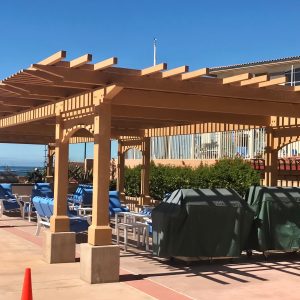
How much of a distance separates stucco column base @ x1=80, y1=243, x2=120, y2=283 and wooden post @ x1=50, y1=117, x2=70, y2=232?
63.8 inches

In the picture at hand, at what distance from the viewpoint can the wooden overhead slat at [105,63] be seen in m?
7.44

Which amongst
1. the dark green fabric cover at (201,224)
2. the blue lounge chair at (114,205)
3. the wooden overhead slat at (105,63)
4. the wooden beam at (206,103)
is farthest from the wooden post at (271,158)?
the wooden overhead slat at (105,63)

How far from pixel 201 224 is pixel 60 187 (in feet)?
8.71

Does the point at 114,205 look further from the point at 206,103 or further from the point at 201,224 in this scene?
the point at 206,103

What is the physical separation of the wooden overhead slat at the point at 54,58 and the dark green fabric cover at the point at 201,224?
11.4 feet

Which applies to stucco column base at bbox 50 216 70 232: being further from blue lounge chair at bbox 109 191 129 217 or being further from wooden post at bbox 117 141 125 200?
wooden post at bbox 117 141 125 200

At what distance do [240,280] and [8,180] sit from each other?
82.6 feet

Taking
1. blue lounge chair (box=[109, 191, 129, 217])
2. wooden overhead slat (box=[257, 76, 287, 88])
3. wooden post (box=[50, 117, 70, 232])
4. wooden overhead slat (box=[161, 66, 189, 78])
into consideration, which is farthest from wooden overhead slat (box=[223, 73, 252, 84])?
blue lounge chair (box=[109, 191, 129, 217])

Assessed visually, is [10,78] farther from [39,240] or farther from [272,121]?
[272,121]

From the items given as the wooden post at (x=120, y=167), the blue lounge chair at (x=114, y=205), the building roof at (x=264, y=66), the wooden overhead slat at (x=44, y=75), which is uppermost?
the building roof at (x=264, y=66)

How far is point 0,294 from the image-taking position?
7406 millimetres

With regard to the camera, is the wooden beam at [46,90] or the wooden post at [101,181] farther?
the wooden beam at [46,90]

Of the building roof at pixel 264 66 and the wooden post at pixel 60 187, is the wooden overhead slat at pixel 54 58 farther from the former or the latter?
the building roof at pixel 264 66

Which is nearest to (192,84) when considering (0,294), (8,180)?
(0,294)
